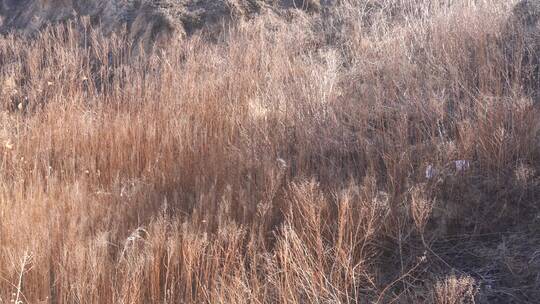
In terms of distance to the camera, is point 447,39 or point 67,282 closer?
point 67,282

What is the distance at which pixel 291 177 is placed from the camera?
143 inches

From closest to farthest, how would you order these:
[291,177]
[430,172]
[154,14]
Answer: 1. [430,172]
2. [291,177]
3. [154,14]

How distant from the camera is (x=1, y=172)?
3988 mm

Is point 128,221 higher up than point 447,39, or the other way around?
point 447,39

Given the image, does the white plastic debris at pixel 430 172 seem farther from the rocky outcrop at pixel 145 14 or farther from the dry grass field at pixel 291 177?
the rocky outcrop at pixel 145 14

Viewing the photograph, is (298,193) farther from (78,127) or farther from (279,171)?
(78,127)

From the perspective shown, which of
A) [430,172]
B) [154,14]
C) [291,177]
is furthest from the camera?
[154,14]

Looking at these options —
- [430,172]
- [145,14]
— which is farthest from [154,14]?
[430,172]

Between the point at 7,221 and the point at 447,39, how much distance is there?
359 centimetres

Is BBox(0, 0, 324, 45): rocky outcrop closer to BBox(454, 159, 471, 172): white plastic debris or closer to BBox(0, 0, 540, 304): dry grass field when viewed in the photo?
BBox(0, 0, 540, 304): dry grass field

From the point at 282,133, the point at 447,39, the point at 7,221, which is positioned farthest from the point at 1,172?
the point at 447,39

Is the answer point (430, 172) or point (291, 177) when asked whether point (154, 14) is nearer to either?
point (291, 177)

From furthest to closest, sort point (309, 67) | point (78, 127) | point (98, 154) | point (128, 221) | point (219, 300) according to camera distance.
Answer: point (309, 67) → point (78, 127) → point (98, 154) → point (128, 221) → point (219, 300)

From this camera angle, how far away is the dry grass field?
2.69 metres
